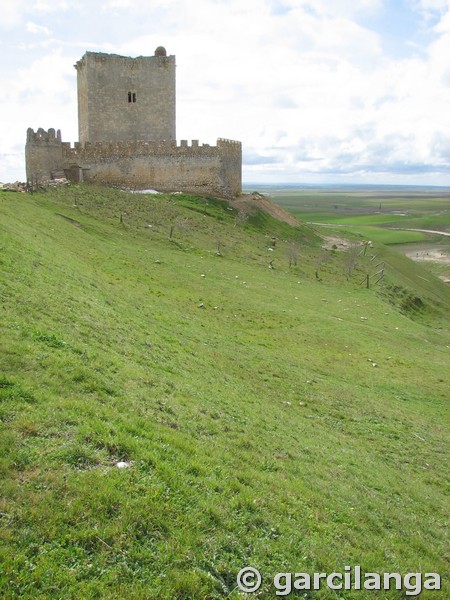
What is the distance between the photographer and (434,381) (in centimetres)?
2491

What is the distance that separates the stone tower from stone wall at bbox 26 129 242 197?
436 centimetres

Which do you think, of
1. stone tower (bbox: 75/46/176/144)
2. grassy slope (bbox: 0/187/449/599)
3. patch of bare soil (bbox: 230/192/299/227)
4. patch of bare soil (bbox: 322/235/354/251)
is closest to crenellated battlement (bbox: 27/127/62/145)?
stone tower (bbox: 75/46/176/144)

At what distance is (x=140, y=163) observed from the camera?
56.3 metres

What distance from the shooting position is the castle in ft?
182

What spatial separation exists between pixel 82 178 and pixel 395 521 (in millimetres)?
50535

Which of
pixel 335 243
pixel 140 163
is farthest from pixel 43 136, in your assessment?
pixel 335 243

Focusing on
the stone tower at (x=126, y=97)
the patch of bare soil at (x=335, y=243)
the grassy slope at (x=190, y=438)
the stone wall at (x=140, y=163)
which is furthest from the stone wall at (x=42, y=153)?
the patch of bare soil at (x=335, y=243)

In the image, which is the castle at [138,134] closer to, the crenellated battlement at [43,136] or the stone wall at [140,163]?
the stone wall at [140,163]

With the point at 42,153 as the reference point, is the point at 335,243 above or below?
below

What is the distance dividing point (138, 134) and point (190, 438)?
2161 inches

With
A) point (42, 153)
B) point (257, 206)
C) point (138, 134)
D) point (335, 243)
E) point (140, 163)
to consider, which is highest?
point (138, 134)

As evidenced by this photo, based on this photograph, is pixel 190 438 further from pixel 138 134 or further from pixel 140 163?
pixel 138 134

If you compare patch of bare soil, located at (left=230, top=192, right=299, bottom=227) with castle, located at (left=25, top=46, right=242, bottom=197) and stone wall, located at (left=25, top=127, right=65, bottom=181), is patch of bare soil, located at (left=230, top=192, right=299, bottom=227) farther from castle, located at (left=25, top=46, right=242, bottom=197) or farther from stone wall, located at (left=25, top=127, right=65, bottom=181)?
stone wall, located at (left=25, top=127, right=65, bottom=181)

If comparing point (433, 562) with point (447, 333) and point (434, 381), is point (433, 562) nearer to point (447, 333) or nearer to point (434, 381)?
point (434, 381)
